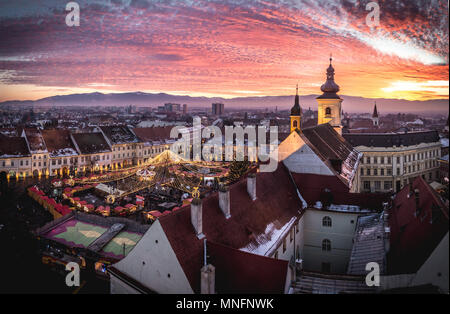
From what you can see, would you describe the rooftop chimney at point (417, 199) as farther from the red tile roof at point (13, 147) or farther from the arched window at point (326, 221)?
the red tile roof at point (13, 147)

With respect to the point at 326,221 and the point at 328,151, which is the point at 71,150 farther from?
the point at 326,221

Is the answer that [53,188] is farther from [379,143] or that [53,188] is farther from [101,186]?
[379,143]

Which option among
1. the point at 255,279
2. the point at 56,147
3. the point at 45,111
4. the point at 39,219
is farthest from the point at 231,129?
the point at 45,111

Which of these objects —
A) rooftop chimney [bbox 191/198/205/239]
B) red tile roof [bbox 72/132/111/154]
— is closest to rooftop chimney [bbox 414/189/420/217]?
rooftop chimney [bbox 191/198/205/239]

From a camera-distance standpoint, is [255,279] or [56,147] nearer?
[255,279]

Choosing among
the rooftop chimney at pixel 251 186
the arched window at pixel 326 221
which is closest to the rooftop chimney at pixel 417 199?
the arched window at pixel 326 221

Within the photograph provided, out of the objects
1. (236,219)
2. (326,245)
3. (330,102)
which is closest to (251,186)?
(236,219)
